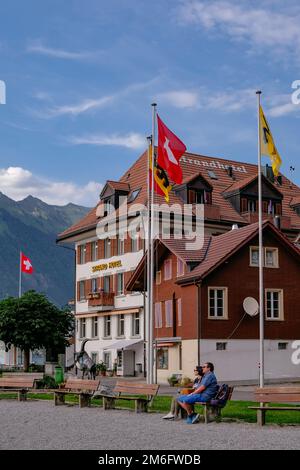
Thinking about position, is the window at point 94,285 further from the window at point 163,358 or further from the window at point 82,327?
the window at point 163,358

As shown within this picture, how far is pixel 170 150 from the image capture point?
2858 cm

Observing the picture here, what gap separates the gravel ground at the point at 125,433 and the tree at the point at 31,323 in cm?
3087

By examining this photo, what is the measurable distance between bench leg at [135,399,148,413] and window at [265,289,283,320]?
79.6 feet

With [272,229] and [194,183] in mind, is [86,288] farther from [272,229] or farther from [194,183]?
[272,229]

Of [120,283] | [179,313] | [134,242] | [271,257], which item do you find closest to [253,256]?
[271,257]

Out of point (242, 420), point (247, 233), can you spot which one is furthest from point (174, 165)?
point (247, 233)

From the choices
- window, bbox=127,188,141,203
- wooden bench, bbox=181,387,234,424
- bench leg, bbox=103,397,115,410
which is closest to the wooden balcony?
window, bbox=127,188,141,203

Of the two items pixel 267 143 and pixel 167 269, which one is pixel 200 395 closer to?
pixel 267 143

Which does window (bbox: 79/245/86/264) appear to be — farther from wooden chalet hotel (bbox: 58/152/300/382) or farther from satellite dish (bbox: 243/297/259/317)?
satellite dish (bbox: 243/297/259/317)

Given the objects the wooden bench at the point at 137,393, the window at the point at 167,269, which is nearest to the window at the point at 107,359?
the window at the point at 167,269

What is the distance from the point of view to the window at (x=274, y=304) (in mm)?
44469

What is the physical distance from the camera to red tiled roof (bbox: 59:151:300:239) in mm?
56438

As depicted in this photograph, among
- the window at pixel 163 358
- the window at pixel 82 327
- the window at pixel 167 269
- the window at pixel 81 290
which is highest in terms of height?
the window at pixel 167 269

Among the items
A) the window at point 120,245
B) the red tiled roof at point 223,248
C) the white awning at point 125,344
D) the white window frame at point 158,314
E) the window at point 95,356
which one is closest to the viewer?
the red tiled roof at point 223,248
